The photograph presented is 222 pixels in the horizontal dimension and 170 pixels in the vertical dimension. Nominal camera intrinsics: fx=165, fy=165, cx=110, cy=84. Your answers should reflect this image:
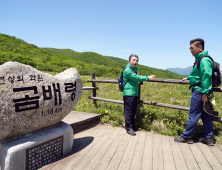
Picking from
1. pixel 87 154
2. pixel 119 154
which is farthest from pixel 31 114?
pixel 119 154

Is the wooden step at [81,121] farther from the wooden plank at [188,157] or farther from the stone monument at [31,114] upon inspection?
the wooden plank at [188,157]

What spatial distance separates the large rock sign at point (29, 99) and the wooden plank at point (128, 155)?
4.42 feet

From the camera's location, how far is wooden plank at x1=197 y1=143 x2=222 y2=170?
270 centimetres

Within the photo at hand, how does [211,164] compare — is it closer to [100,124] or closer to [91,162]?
[91,162]

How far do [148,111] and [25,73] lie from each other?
3.39m

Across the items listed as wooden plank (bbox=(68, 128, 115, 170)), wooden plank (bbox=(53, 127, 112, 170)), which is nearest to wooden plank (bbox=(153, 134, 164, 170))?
wooden plank (bbox=(68, 128, 115, 170))

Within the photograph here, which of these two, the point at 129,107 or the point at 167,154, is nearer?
the point at 167,154

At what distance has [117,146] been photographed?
3.42 meters

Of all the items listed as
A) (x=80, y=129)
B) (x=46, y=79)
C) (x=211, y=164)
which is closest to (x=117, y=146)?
(x=80, y=129)

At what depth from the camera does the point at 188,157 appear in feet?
9.76

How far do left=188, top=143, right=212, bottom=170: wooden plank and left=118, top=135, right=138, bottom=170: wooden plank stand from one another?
1.14m

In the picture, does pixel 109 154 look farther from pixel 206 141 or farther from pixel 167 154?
pixel 206 141

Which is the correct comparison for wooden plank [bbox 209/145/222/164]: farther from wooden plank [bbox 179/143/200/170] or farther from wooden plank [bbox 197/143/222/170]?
wooden plank [bbox 179/143/200/170]

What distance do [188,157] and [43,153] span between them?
2.55 metres
